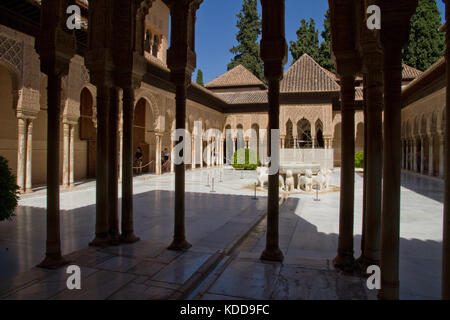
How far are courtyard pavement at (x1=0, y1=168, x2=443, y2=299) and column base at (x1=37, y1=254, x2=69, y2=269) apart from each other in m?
0.11

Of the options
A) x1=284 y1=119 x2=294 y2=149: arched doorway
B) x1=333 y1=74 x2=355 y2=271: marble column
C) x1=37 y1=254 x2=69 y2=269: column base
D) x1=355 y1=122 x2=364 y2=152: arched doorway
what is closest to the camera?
x1=37 y1=254 x2=69 y2=269: column base

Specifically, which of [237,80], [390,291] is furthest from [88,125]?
[237,80]

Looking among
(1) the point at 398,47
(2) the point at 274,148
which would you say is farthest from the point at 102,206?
(1) the point at 398,47

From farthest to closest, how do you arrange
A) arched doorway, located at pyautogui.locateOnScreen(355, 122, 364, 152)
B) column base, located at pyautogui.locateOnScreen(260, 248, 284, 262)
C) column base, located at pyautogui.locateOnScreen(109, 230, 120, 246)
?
arched doorway, located at pyautogui.locateOnScreen(355, 122, 364, 152)
column base, located at pyautogui.locateOnScreen(109, 230, 120, 246)
column base, located at pyautogui.locateOnScreen(260, 248, 284, 262)

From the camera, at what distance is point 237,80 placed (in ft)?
112

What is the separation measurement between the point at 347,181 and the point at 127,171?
326cm

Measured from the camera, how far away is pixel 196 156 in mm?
25109

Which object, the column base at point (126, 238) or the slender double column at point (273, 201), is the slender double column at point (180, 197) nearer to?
the column base at point (126, 238)

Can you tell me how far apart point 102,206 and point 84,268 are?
3.63 feet

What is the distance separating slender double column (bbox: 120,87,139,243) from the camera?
478cm

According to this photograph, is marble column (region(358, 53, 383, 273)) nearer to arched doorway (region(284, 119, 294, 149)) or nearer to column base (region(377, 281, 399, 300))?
column base (region(377, 281, 399, 300))

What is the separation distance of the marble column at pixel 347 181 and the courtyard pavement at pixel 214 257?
0.28 m

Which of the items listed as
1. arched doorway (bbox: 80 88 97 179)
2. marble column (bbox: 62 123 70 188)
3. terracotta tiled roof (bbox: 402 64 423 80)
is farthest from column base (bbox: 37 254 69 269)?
terracotta tiled roof (bbox: 402 64 423 80)
